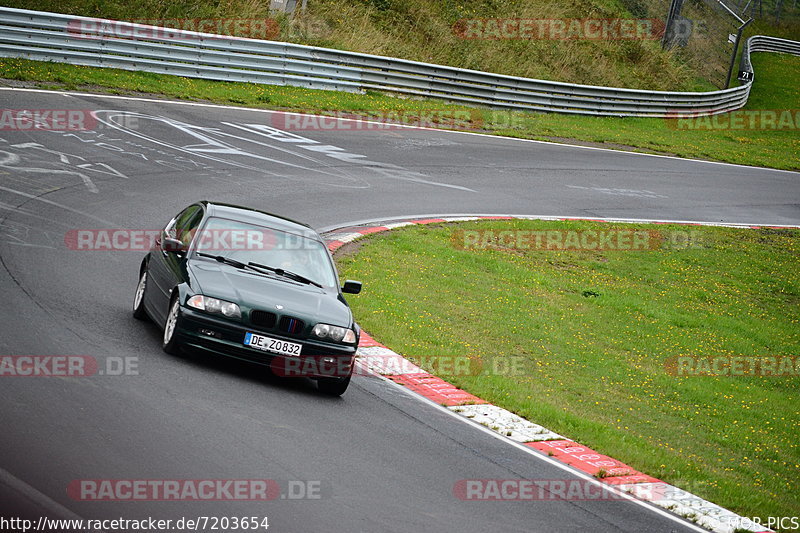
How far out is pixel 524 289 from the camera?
1516 cm

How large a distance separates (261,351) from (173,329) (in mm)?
882

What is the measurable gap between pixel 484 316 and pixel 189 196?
19.1 feet

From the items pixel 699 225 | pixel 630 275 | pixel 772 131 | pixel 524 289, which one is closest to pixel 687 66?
pixel 772 131

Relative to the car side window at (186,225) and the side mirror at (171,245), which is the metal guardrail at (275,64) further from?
the side mirror at (171,245)

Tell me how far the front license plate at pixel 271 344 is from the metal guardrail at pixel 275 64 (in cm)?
1604

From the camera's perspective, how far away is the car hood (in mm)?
8672

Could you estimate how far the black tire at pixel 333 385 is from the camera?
891cm

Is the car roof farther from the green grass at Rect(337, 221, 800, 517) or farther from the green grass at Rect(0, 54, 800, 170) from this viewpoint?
the green grass at Rect(0, 54, 800, 170)

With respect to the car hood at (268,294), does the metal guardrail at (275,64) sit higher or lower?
higher

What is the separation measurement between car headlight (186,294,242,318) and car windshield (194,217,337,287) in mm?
993

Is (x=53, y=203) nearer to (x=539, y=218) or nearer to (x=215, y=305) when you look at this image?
(x=215, y=305)

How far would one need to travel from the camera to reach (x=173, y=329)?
8680mm

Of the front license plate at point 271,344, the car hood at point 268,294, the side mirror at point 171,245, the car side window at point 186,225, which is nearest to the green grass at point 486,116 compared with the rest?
the car side window at point 186,225

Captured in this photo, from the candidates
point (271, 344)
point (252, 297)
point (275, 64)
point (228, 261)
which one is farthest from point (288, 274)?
point (275, 64)
